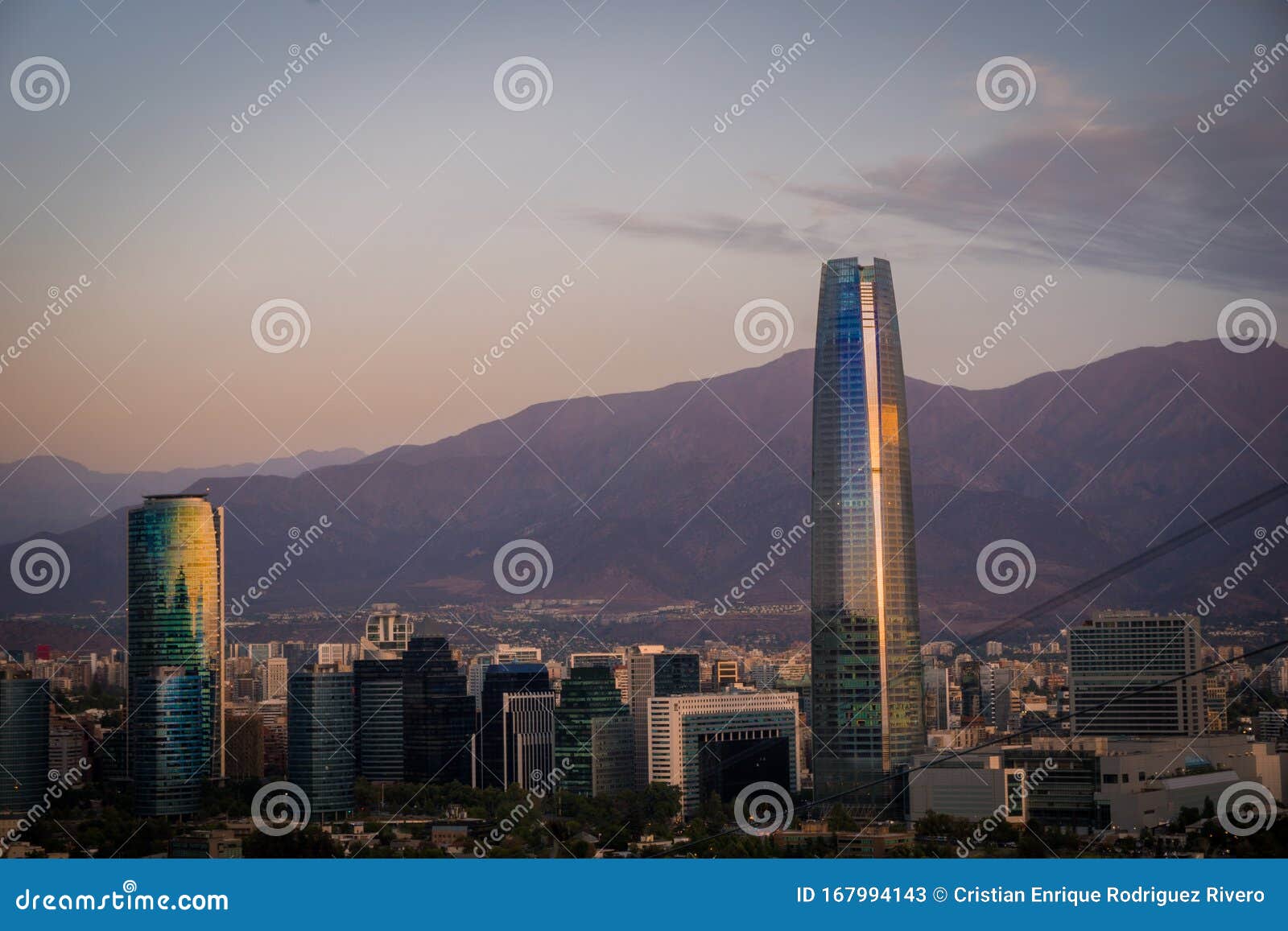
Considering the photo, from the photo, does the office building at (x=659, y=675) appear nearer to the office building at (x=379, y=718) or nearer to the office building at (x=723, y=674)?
the office building at (x=723, y=674)

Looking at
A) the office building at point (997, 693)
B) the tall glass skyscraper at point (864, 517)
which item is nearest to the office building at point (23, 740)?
the tall glass skyscraper at point (864, 517)

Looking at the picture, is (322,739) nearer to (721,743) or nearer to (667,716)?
(667,716)

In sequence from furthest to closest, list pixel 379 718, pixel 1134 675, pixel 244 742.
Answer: pixel 379 718 < pixel 244 742 < pixel 1134 675

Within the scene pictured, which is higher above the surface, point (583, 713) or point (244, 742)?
point (583, 713)

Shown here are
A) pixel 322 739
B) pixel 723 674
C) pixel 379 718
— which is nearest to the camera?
pixel 322 739

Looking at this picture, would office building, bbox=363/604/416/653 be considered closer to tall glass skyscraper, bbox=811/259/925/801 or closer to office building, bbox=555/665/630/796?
office building, bbox=555/665/630/796

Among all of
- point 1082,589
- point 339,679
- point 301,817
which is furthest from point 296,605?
point 1082,589

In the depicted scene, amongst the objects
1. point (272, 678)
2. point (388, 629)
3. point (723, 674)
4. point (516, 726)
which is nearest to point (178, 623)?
point (272, 678)
